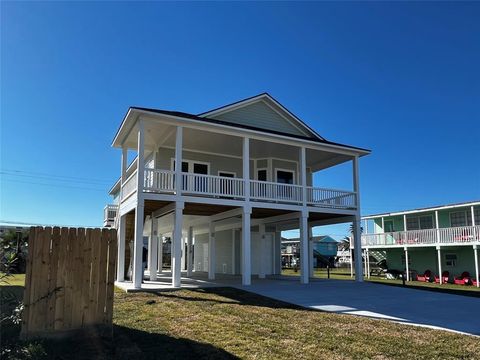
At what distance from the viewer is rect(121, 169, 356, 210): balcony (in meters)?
15.6

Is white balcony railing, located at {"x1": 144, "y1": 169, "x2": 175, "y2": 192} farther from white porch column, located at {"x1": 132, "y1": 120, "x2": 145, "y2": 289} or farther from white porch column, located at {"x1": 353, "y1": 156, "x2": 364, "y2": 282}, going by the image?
white porch column, located at {"x1": 353, "y1": 156, "x2": 364, "y2": 282}

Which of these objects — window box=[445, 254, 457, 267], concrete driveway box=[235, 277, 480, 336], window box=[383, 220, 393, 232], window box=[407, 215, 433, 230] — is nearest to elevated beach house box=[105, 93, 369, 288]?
concrete driveway box=[235, 277, 480, 336]

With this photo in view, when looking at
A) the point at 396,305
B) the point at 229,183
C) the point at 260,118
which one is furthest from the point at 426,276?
the point at 396,305

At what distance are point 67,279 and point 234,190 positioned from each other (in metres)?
10.7

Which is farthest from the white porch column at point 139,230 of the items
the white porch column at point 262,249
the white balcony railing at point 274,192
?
the white porch column at point 262,249

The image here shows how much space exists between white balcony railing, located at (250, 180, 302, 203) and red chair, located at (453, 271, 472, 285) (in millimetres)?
15946

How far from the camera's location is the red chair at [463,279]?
26934 millimetres

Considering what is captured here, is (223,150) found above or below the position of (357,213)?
above

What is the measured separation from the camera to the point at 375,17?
17.8 m

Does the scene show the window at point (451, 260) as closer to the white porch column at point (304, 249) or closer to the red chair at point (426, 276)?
the red chair at point (426, 276)

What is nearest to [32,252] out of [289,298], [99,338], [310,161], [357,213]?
[99,338]

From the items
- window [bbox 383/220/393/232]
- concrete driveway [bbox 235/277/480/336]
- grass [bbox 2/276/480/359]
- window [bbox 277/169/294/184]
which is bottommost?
concrete driveway [bbox 235/277/480/336]

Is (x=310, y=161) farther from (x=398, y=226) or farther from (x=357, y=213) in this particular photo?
(x=398, y=226)

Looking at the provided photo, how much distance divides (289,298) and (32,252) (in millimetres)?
8065
